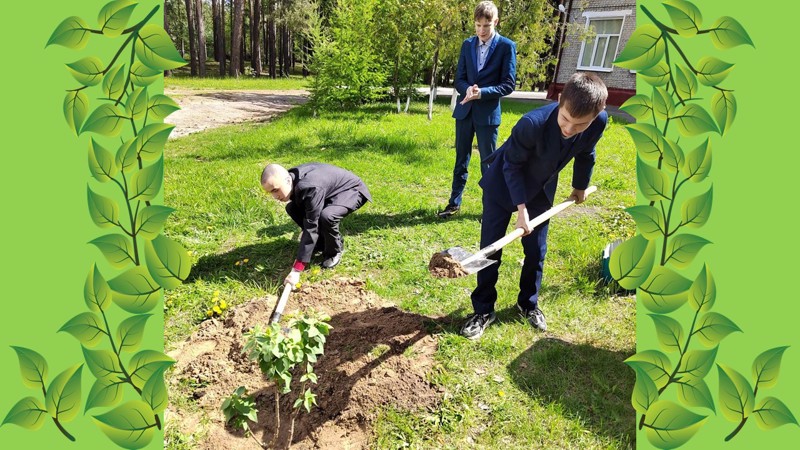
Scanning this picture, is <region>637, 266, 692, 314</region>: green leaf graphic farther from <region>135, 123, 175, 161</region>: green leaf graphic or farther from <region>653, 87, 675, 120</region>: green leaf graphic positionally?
<region>135, 123, 175, 161</region>: green leaf graphic

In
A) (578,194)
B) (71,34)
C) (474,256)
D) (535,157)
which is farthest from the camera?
(578,194)

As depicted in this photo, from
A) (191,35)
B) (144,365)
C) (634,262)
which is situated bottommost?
(144,365)

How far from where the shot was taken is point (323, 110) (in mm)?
12180

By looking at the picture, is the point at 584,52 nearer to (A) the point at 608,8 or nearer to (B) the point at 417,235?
(A) the point at 608,8

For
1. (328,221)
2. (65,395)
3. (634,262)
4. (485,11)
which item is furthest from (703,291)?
(485,11)

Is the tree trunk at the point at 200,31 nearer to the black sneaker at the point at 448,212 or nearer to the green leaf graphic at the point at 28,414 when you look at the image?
the black sneaker at the point at 448,212

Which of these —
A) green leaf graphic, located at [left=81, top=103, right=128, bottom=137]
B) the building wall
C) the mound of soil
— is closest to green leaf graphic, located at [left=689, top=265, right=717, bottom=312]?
the mound of soil

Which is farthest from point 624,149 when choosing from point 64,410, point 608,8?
point 608,8

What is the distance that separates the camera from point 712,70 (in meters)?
1.52

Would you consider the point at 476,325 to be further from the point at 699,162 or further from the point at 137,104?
the point at 137,104

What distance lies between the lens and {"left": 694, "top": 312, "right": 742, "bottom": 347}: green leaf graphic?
1.53 meters

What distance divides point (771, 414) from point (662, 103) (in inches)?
47.7

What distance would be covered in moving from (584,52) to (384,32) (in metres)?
8.84

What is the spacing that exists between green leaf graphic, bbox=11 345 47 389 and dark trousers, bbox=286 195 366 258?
255 cm
